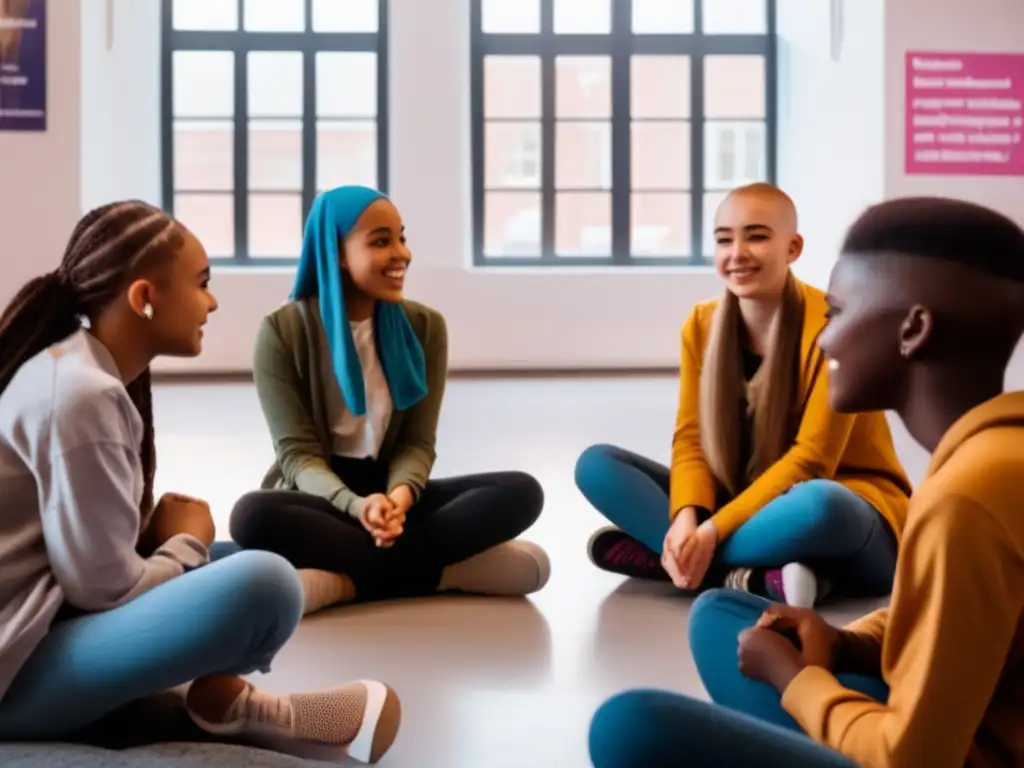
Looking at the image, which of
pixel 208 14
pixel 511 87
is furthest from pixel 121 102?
pixel 511 87

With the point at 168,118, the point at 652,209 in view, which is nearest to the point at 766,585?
the point at 652,209

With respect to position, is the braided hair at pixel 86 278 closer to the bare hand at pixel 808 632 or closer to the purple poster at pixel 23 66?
the bare hand at pixel 808 632

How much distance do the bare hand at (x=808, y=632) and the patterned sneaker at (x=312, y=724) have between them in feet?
2.03

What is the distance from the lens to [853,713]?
107 centimetres

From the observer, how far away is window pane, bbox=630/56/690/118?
9.23 meters

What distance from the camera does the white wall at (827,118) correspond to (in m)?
7.74

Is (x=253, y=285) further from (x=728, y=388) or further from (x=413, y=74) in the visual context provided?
(x=728, y=388)

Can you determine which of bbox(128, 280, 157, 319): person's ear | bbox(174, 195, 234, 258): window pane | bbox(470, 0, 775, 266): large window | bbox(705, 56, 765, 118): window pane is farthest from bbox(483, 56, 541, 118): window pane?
bbox(128, 280, 157, 319): person's ear

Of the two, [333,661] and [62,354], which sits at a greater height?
[62,354]

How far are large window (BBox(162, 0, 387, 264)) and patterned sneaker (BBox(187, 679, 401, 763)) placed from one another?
299 inches

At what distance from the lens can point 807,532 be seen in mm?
2336

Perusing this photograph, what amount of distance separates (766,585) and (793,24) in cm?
→ 725

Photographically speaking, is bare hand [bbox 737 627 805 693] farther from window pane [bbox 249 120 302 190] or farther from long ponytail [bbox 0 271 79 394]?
window pane [bbox 249 120 302 190]

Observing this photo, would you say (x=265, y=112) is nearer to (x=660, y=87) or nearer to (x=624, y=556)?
(x=660, y=87)
